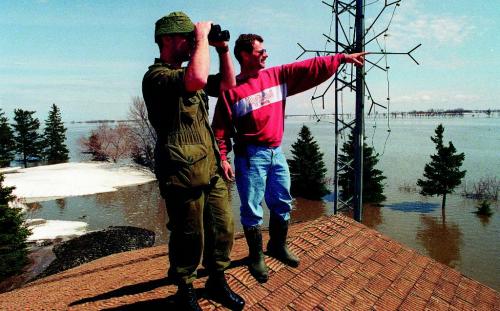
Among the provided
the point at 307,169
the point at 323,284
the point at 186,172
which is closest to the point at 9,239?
the point at 323,284

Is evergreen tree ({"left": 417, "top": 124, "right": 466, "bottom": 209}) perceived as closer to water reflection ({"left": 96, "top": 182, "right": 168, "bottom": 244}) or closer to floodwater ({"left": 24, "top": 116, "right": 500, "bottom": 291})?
floodwater ({"left": 24, "top": 116, "right": 500, "bottom": 291})

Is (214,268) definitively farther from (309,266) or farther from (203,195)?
(309,266)

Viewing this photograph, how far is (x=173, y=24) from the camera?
9.17 feet

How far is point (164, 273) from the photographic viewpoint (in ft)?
16.5

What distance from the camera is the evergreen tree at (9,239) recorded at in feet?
57.4

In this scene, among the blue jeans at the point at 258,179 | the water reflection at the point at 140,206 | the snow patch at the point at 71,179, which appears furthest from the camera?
the snow patch at the point at 71,179

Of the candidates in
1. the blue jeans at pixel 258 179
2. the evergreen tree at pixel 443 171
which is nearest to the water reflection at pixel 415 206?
the evergreen tree at pixel 443 171

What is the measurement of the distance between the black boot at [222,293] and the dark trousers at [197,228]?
0.12 metres

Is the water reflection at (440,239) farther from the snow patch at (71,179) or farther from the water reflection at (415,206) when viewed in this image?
the snow patch at (71,179)

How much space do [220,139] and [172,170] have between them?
1308 mm

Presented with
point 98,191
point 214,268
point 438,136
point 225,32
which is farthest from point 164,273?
point 98,191

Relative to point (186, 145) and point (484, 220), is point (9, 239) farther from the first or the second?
point (484, 220)

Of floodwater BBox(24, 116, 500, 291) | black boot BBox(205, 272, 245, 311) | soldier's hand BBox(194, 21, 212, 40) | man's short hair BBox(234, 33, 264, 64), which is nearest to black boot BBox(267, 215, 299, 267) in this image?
black boot BBox(205, 272, 245, 311)

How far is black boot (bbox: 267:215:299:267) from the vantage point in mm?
4578
